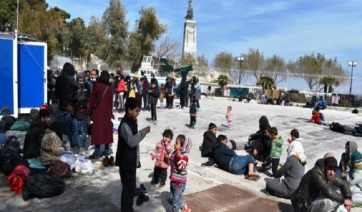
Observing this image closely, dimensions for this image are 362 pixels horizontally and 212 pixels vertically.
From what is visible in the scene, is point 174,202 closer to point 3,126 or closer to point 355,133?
point 3,126

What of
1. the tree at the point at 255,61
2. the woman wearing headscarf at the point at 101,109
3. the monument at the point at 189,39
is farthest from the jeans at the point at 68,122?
the tree at the point at 255,61

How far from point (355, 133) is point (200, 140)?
259 inches

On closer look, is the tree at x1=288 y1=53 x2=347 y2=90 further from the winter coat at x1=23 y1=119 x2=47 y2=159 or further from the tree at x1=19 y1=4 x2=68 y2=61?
the winter coat at x1=23 y1=119 x2=47 y2=159

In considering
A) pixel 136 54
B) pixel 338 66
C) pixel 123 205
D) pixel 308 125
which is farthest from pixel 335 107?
pixel 338 66

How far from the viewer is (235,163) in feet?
22.1

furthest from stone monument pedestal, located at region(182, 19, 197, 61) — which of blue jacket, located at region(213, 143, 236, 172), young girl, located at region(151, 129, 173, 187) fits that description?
young girl, located at region(151, 129, 173, 187)

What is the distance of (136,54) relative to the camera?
118ft

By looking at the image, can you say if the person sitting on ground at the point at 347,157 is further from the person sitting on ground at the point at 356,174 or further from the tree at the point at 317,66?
the tree at the point at 317,66

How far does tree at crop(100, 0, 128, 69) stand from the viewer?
34281 millimetres

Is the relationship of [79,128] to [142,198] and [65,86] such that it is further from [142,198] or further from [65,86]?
[142,198]

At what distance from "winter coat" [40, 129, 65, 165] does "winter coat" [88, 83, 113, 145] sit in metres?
0.80

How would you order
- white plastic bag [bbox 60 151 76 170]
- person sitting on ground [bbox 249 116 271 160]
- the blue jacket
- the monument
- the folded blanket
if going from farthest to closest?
the monument, person sitting on ground [bbox 249 116 271 160], the blue jacket, white plastic bag [bbox 60 151 76 170], the folded blanket

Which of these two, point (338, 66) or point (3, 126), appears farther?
point (338, 66)

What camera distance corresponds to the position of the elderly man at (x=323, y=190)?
14.2 feet
